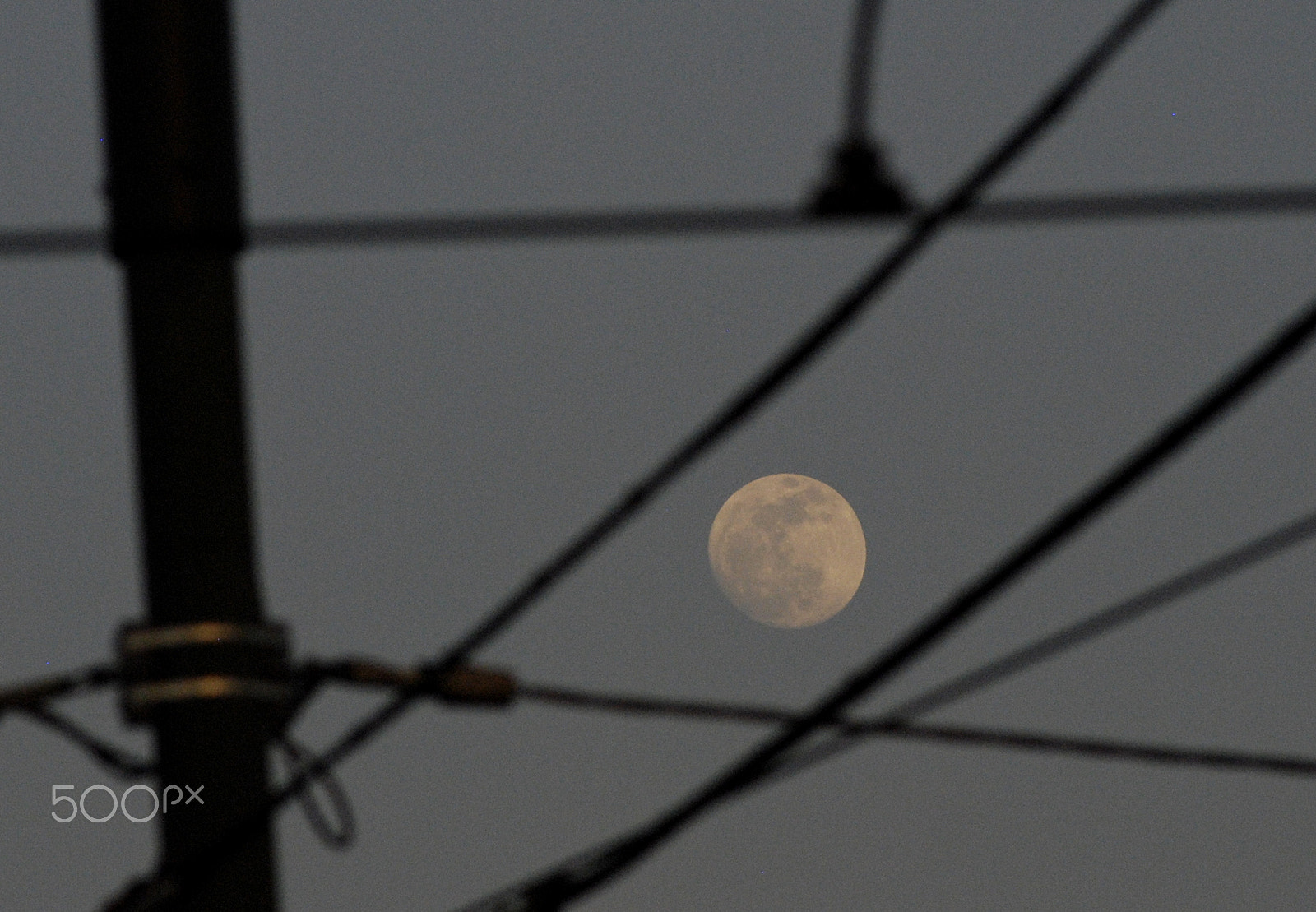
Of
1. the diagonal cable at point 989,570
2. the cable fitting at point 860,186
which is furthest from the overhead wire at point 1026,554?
the cable fitting at point 860,186

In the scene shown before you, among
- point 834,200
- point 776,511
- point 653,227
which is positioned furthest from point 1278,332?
point 776,511

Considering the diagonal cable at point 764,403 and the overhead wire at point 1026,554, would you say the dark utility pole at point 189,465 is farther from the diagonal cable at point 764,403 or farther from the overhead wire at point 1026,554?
the overhead wire at point 1026,554

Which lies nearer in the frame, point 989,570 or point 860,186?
point 989,570

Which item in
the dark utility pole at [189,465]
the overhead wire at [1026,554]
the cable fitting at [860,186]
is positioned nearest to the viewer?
the overhead wire at [1026,554]

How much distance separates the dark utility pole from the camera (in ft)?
15.0

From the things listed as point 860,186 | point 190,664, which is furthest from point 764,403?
point 190,664

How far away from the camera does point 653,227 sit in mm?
4145

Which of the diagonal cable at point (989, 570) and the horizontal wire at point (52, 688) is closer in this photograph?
the diagonal cable at point (989, 570)

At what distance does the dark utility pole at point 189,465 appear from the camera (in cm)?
457

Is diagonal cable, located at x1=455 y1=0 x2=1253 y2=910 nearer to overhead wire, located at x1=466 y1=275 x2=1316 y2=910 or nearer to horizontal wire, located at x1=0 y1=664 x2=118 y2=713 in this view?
overhead wire, located at x1=466 y1=275 x2=1316 y2=910

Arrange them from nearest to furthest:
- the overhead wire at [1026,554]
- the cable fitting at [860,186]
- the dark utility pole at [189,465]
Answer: the overhead wire at [1026,554] < the cable fitting at [860,186] < the dark utility pole at [189,465]

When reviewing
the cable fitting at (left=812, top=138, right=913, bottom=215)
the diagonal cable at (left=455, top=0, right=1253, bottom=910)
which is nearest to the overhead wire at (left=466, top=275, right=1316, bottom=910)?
the diagonal cable at (left=455, top=0, right=1253, bottom=910)

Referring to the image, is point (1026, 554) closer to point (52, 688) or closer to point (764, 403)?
point (764, 403)

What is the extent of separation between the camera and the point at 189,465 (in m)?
4.60
